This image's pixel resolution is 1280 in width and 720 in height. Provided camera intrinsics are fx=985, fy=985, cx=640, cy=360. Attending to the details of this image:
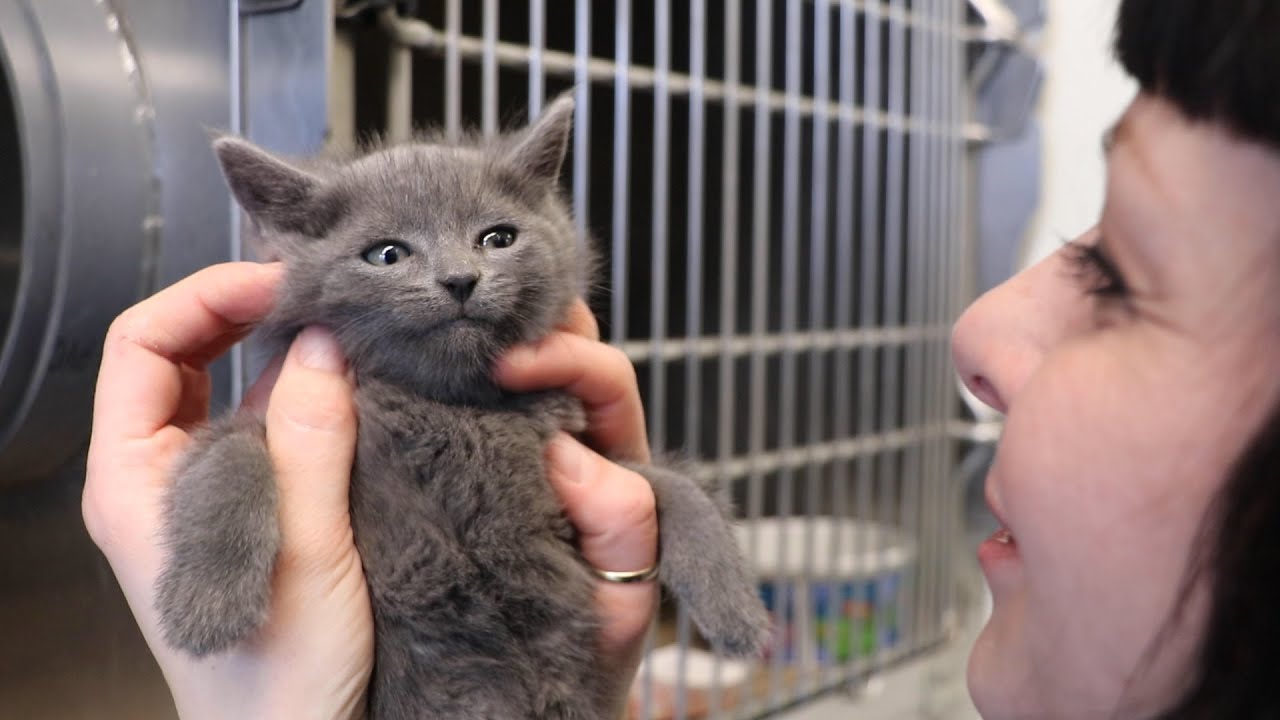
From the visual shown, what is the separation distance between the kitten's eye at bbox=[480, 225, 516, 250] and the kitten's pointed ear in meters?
0.06

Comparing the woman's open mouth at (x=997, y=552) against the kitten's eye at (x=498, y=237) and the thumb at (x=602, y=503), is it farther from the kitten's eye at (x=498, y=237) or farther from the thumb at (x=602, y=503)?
the kitten's eye at (x=498, y=237)

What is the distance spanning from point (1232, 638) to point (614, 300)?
2.62ft

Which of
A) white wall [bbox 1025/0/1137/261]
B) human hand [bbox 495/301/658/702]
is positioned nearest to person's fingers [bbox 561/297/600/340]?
human hand [bbox 495/301/658/702]

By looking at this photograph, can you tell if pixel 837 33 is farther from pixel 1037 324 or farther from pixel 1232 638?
pixel 1232 638

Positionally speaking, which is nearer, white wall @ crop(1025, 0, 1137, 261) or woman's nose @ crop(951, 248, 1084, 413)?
woman's nose @ crop(951, 248, 1084, 413)

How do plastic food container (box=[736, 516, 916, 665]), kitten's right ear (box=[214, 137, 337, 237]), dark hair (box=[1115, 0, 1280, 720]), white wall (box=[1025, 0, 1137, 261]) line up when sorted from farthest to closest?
white wall (box=[1025, 0, 1137, 261]) < plastic food container (box=[736, 516, 916, 665]) < kitten's right ear (box=[214, 137, 337, 237]) < dark hair (box=[1115, 0, 1280, 720])

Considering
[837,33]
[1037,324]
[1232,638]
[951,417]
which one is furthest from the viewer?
[951,417]

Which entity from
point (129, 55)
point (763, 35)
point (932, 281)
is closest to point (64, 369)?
point (129, 55)

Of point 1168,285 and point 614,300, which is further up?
point 1168,285

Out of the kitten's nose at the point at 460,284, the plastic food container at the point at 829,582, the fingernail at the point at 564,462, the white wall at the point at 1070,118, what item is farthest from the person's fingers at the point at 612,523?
the white wall at the point at 1070,118

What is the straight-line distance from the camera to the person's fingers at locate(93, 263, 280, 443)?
0.68 metres

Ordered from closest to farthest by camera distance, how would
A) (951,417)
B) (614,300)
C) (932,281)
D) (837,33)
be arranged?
1. (614,300)
2. (837,33)
3. (932,281)
4. (951,417)

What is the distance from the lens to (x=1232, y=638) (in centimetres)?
42

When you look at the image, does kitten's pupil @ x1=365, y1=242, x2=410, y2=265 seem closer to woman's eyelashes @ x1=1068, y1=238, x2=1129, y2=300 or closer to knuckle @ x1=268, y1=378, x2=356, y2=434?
knuckle @ x1=268, y1=378, x2=356, y2=434
